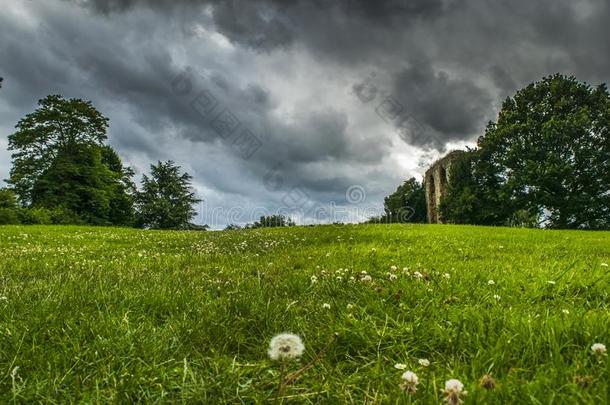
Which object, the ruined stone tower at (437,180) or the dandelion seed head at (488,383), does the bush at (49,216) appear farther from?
the ruined stone tower at (437,180)

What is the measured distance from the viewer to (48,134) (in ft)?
161

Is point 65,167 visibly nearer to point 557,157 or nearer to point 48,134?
point 48,134

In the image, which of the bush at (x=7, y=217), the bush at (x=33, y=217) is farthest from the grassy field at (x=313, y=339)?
the bush at (x=33, y=217)

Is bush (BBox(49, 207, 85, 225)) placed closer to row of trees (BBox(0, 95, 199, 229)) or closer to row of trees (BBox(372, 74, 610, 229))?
row of trees (BBox(0, 95, 199, 229))

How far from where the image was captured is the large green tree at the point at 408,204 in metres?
89.9

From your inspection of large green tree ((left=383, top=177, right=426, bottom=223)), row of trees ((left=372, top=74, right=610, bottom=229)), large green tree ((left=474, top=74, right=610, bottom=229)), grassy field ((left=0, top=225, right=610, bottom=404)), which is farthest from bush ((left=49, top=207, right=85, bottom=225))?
large green tree ((left=383, top=177, right=426, bottom=223))

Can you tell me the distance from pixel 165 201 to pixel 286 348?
7378 cm

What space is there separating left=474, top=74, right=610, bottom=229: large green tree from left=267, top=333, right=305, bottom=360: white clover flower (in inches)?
1743

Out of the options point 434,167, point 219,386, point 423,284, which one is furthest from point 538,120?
point 219,386

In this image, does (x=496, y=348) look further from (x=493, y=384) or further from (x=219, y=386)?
(x=219, y=386)

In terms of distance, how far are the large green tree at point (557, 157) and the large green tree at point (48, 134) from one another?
54306mm

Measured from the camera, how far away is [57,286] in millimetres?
4348

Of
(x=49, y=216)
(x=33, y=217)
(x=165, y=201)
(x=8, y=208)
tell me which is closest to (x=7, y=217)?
(x=8, y=208)

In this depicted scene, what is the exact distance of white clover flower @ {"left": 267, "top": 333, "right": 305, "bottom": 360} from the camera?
161 centimetres
